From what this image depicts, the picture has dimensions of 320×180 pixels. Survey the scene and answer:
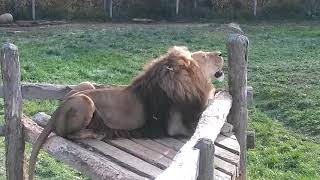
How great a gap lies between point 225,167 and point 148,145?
2.40ft

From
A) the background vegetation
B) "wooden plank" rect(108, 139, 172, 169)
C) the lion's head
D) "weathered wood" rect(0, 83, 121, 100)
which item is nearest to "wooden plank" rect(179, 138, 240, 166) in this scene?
"wooden plank" rect(108, 139, 172, 169)

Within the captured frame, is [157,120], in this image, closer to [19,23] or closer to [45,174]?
[45,174]

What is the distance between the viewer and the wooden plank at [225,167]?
442 centimetres

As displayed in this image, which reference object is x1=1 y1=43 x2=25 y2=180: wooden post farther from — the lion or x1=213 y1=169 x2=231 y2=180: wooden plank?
x1=213 y1=169 x2=231 y2=180: wooden plank

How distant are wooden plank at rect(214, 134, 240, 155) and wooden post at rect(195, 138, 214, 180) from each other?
1.48 meters

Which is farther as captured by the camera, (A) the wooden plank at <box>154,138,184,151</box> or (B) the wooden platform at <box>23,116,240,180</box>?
(A) the wooden plank at <box>154,138,184,151</box>

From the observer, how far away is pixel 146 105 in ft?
17.0

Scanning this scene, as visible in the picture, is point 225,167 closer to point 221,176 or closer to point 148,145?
point 221,176

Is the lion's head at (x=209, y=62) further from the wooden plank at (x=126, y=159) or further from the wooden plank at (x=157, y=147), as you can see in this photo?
the wooden plank at (x=126, y=159)

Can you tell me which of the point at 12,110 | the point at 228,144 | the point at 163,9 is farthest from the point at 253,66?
the point at 163,9

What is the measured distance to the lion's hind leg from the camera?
509 centimetres

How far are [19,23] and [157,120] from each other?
16.9 m

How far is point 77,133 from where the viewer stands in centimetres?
519

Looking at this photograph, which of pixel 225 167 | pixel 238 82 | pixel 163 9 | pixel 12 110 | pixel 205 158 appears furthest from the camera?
pixel 163 9
